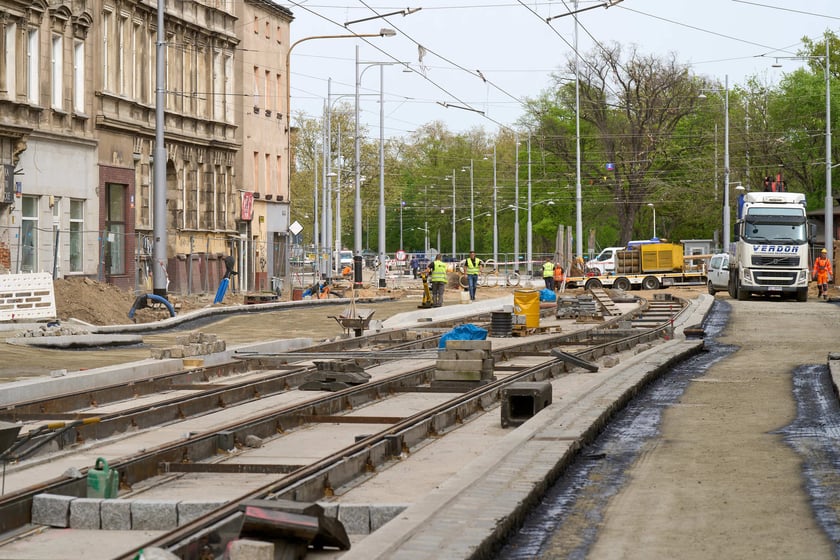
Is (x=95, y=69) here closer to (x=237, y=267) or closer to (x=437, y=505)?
(x=237, y=267)

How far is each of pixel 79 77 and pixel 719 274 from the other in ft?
97.3

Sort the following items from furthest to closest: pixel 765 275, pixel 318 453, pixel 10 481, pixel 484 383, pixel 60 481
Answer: pixel 765 275, pixel 484 383, pixel 318 453, pixel 10 481, pixel 60 481

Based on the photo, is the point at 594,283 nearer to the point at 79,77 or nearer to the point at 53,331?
the point at 79,77

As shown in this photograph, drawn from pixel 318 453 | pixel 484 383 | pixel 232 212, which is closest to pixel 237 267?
pixel 232 212

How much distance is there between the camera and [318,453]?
40.5ft

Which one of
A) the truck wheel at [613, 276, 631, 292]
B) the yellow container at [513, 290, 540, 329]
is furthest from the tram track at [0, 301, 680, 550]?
the truck wheel at [613, 276, 631, 292]

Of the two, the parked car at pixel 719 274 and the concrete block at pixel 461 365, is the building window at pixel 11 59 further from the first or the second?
the parked car at pixel 719 274

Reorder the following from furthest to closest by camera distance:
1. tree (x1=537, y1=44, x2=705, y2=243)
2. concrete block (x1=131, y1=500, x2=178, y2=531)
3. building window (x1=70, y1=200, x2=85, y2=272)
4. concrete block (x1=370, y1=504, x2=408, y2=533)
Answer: tree (x1=537, y1=44, x2=705, y2=243) < building window (x1=70, y1=200, x2=85, y2=272) < concrete block (x1=131, y1=500, x2=178, y2=531) < concrete block (x1=370, y1=504, x2=408, y2=533)

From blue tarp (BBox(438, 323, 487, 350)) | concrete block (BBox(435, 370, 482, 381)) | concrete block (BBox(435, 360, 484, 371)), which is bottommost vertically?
concrete block (BBox(435, 370, 482, 381))

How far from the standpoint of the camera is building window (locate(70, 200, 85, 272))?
39125 millimetres

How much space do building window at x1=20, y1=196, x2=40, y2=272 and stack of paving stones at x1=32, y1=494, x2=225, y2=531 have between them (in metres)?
26.2

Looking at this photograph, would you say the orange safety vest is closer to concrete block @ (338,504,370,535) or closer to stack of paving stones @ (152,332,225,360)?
stack of paving stones @ (152,332,225,360)

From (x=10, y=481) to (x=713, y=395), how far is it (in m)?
9.53

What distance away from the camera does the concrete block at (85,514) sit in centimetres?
879
